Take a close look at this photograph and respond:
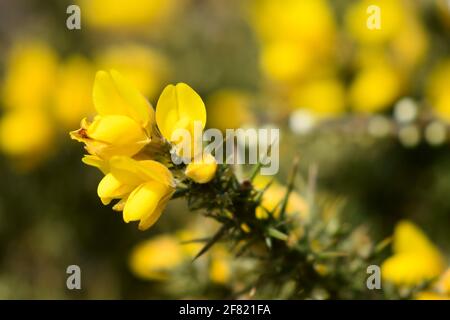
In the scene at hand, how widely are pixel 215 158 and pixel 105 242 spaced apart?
105 cm

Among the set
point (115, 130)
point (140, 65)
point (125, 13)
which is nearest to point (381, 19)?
point (140, 65)

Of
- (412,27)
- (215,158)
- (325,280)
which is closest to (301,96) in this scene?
(412,27)

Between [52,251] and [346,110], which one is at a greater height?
[346,110]

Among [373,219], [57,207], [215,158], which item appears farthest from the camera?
[57,207]

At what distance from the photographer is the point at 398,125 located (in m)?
1.21

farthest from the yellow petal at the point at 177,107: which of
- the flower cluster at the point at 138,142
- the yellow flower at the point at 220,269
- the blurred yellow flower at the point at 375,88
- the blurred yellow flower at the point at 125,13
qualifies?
the blurred yellow flower at the point at 125,13

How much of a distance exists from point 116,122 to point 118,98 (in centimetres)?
3

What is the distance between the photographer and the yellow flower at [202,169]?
2.27 ft

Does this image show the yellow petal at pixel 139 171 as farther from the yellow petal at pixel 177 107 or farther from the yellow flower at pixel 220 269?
the yellow flower at pixel 220 269

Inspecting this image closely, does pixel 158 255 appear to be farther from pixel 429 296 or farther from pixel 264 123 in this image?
pixel 429 296

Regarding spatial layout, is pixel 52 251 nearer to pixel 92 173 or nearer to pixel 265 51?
pixel 92 173

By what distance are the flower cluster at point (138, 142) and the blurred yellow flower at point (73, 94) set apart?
110cm

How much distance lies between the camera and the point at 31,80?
1805 millimetres

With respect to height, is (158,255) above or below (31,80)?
below
